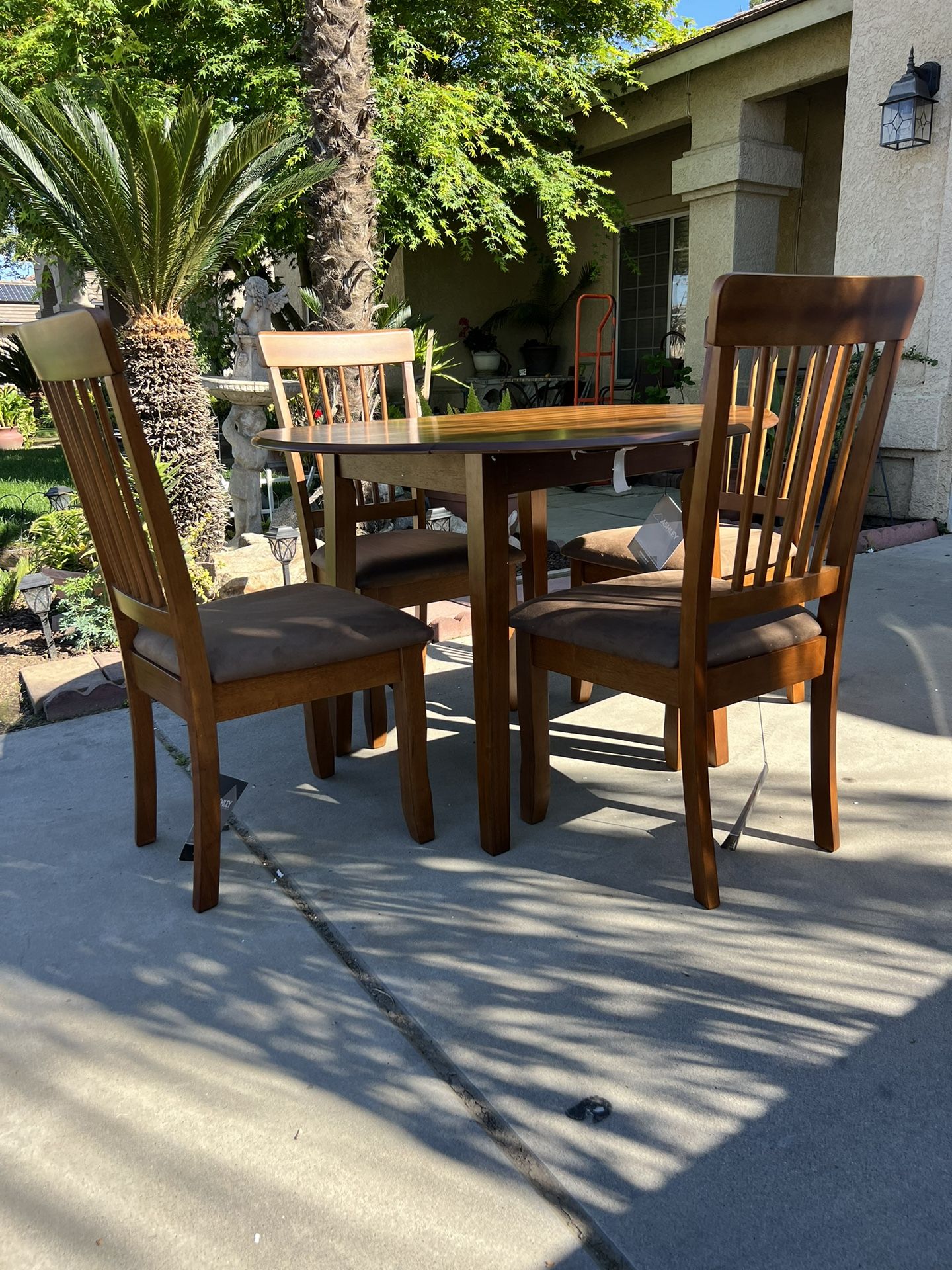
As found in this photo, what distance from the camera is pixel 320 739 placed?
2.56 meters

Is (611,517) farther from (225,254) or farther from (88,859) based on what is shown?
(88,859)

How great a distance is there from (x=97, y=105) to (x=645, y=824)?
8.23m

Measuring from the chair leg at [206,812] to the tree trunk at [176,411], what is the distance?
3.06 meters

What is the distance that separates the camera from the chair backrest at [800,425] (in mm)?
1596

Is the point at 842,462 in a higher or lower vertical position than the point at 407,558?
higher

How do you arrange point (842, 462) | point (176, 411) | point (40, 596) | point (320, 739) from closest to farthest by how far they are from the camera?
point (842, 462)
point (320, 739)
point (40, 596)
point (176, 411)

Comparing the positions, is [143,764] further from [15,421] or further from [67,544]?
[15,421]

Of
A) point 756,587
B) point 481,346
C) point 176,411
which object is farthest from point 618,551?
point 481,346

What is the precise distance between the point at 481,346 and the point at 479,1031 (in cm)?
1045

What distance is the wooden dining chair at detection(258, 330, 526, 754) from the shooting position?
274 centimetres

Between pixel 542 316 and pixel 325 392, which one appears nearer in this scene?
pixel 325 392

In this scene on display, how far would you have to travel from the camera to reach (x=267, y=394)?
5.27 metres

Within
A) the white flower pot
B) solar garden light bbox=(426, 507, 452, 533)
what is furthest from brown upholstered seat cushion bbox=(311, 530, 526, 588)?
the white flower pot

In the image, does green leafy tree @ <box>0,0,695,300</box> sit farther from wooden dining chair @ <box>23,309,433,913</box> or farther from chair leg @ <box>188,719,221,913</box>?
chair leg @ <box>188,719,221,913</box>
